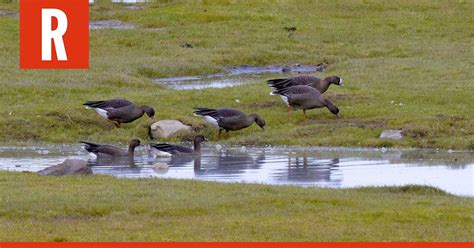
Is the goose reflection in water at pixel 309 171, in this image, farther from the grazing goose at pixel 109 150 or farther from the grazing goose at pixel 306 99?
the grazing goose at pixel 306 99

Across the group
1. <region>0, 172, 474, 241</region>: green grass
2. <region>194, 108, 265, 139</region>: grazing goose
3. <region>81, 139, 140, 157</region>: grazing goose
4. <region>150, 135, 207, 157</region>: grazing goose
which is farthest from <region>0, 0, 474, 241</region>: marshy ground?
<region>81, 139, 140, 157</region>: grazing goose

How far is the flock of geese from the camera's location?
71.8ft

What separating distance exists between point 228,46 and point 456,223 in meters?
29.2

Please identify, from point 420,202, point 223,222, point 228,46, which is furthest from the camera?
point 228,46

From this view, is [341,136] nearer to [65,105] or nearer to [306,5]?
[65,105]

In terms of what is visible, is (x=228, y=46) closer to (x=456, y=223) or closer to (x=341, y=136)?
(x=341, y=136)

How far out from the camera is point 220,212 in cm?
1430

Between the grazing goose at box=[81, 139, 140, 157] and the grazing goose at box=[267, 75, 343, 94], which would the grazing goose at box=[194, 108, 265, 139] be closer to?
the grazing goose at box=[81, 139, 140, 157]

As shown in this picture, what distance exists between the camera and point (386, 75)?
32.6 metres

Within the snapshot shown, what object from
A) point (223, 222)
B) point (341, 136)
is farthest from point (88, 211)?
point (341, 136)

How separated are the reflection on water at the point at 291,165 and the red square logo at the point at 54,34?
12899 millimetres

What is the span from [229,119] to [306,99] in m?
2.41

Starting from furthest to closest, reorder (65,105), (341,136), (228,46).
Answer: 1. (228,46)
2. (65,105)
3. (341,136)

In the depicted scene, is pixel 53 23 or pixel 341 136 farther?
pixel 53 23
